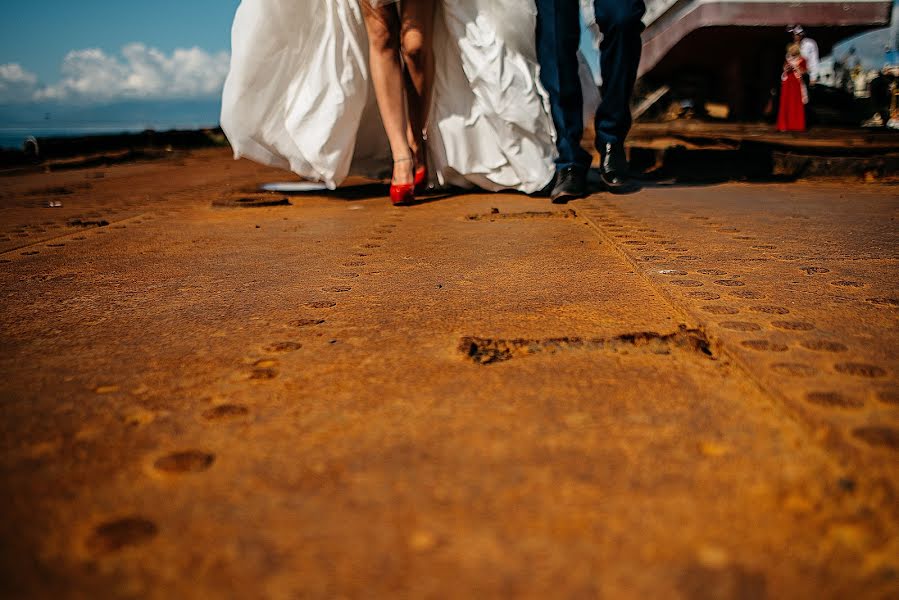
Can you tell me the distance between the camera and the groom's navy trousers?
→ 288cm

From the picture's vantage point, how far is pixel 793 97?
8.44m

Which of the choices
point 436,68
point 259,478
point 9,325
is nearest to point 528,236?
point 9,325

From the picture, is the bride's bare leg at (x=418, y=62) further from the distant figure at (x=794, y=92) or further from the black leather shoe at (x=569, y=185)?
the distant figure at (x=794, y=92)

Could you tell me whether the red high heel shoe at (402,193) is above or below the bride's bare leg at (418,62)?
below

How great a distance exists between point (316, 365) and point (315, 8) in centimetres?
261

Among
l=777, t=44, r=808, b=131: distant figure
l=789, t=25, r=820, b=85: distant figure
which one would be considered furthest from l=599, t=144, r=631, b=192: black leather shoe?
l=789, t=25, r=820, b=85: distant figure

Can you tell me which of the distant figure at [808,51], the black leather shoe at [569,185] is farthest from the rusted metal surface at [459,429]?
the distant figure at [808,51]

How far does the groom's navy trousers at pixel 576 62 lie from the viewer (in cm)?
288

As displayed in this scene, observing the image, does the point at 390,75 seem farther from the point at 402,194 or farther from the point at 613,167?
the point at 613,167

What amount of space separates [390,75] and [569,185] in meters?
0.93

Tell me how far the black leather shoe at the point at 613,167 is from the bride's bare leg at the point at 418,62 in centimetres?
89

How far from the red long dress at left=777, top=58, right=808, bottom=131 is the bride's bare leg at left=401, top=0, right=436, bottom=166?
6608 millimetres

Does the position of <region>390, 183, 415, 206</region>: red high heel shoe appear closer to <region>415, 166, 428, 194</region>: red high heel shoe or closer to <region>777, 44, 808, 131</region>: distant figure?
<region>415, 166, 428, 194</region>: red high heel shoe

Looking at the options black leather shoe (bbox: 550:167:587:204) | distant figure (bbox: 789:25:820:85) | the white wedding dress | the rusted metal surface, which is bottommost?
the rusted metal surface
